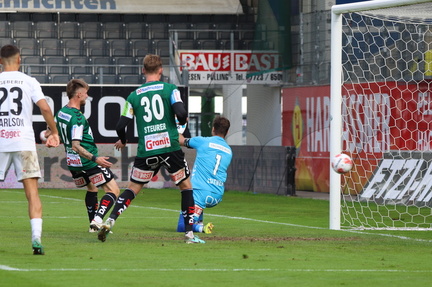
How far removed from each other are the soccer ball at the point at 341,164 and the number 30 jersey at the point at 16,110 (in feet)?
13.5

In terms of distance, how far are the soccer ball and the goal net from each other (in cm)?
276

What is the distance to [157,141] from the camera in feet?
33.1

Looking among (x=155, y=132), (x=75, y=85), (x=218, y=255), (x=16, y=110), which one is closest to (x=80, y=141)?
(x=75, y=85)

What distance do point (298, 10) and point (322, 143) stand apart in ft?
16.3

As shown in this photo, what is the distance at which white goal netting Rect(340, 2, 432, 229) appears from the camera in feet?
56.1

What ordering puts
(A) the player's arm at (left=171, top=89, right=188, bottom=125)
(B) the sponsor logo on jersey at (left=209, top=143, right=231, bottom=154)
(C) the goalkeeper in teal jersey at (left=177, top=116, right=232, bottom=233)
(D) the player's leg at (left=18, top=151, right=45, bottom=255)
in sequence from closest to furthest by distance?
(D) the player's leg at (left=18, top=151, right=45, bottom=255) < (A) the player's arm at (left=171, top=89, right=188, bottom=125) < (C) the goalkeeper in teal jersey at (left=177, top=116, right=232, bottom=233) < (B) the sponsor logo on jersey at (left=209, top=143, right=231, bottom=154)

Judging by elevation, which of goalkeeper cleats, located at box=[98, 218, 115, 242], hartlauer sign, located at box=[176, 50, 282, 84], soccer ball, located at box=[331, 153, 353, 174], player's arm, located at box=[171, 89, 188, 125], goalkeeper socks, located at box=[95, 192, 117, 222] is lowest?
goalkeeper cleats, located at box=[98, 218, 115, 242]

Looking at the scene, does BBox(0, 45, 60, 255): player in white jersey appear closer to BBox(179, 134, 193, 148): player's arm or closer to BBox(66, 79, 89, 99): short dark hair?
BBox(179, 134, 193, 148): player's arm

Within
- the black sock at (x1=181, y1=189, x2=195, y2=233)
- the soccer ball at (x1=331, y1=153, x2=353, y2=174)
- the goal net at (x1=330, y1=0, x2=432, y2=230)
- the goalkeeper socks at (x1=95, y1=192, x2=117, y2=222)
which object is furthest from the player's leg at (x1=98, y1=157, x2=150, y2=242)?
the goal net at (x1=330, y1=0, x2=432, y2=230)

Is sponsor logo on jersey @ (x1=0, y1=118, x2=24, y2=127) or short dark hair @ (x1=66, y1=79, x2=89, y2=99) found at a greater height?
short dark hair @ (x1=66, y1=79, x2=89, y2=99)

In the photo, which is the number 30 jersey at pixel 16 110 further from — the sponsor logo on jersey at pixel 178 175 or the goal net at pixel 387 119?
the goal net at pixel 387 119

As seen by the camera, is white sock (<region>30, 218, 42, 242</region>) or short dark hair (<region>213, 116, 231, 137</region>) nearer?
white sock (<region>30, 218, 42, 242</region>)

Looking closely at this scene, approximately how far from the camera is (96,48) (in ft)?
107

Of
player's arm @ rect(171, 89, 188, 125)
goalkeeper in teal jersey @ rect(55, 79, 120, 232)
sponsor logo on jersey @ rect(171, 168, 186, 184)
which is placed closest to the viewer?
player's arm @ rect(171, 89, 188, 125)
